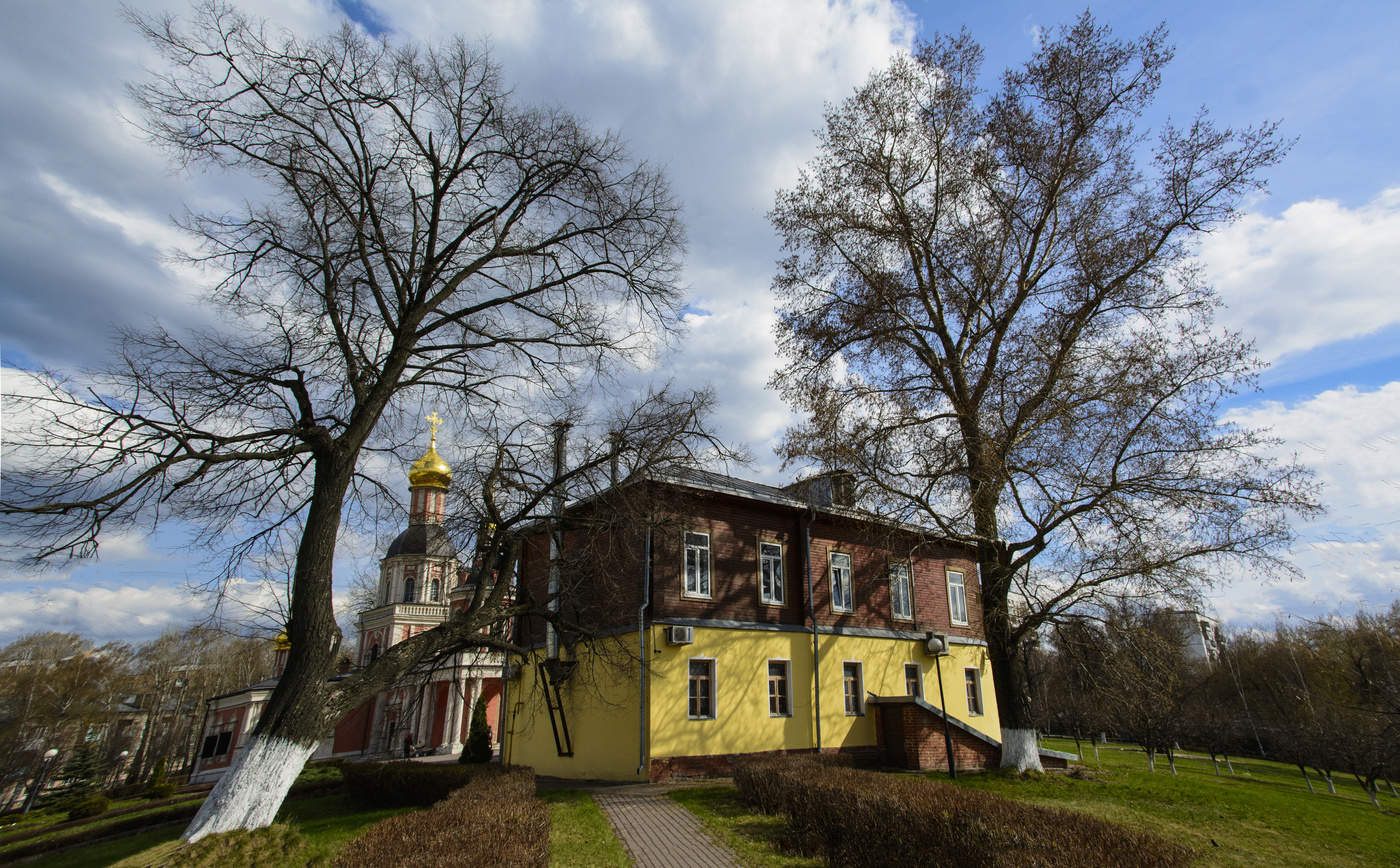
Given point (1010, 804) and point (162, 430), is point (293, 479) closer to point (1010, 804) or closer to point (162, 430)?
point (162, 430)

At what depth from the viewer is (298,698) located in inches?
A: 328

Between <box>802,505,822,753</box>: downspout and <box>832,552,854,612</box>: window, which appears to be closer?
<box>802,505,822,753</box>: downspout

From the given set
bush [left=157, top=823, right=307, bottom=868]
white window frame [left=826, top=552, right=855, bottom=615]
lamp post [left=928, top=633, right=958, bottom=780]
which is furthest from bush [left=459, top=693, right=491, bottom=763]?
lamp post [left=928, top=633, right=958, bottom=780]

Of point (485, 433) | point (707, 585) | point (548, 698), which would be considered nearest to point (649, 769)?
point (548, 698)

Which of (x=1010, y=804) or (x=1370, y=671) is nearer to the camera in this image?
(x=1010, y=804)

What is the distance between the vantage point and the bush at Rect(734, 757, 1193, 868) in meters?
5.38

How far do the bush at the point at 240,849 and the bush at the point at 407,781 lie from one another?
4.43m

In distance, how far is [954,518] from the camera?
14094 mm

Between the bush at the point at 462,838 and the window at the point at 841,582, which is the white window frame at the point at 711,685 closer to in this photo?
the window at the point at 841,582

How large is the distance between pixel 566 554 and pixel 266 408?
8.05 m

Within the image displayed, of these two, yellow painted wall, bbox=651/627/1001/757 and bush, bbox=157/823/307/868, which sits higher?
yellow painted wall, bbox=651/627/1001/757

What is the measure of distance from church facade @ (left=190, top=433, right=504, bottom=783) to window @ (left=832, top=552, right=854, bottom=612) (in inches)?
717

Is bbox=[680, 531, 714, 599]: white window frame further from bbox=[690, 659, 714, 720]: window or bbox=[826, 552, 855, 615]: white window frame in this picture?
bbox=[826, 552, 855, 615]: white window frame

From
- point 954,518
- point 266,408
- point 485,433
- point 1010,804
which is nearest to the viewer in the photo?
point 1010,804
